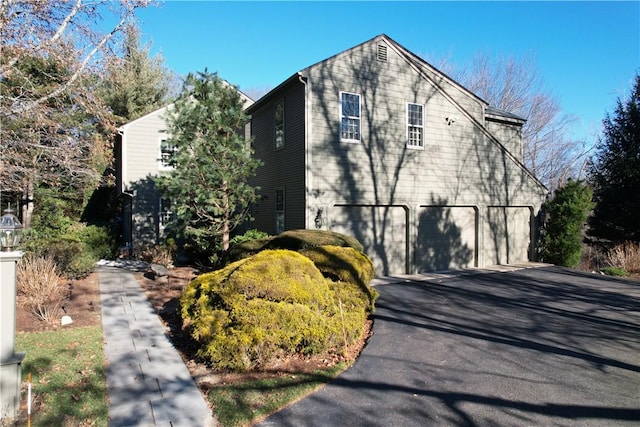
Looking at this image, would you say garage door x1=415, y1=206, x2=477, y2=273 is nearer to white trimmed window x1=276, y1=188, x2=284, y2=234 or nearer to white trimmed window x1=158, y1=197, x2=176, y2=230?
white trimmed window x1=276, y1=188, x2=284, y2=234

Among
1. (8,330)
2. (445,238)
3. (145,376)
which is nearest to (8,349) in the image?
(8,330)

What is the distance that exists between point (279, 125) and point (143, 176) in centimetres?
767

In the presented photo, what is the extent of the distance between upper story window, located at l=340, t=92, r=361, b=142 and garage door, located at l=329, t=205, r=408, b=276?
2.11 m

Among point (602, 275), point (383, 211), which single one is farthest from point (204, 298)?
point (602, 275)

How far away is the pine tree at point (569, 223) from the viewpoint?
14.1 meters

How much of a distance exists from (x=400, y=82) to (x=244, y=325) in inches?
390

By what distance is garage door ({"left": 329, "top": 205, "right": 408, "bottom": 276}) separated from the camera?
11453 mm

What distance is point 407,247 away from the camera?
1241 centimetres

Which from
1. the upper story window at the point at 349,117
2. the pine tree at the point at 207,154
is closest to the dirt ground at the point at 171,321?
the pine tree at the point at 207,154

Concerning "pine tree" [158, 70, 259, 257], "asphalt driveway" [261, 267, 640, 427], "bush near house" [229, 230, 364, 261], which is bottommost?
"asphalt driveway" [261, 267, 640, 427]

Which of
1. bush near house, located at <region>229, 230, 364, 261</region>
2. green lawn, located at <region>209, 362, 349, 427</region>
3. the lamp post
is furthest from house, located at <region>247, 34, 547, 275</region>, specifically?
the lamp post

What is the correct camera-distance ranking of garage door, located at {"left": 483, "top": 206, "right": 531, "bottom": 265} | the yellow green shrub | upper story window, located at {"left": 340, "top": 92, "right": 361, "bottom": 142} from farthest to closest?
1. garage door, located at {"left": 483, "top": 206, "right": 531, "bottom": 265}
2. upper story window, located at {"left": 340, "top": 92, "right": 361, "bottom": 142}
3. the yellow green shrub

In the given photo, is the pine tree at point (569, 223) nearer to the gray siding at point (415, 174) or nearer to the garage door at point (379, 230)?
the gray siding at point (415, 174)

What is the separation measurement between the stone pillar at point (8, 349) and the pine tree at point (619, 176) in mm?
21094
